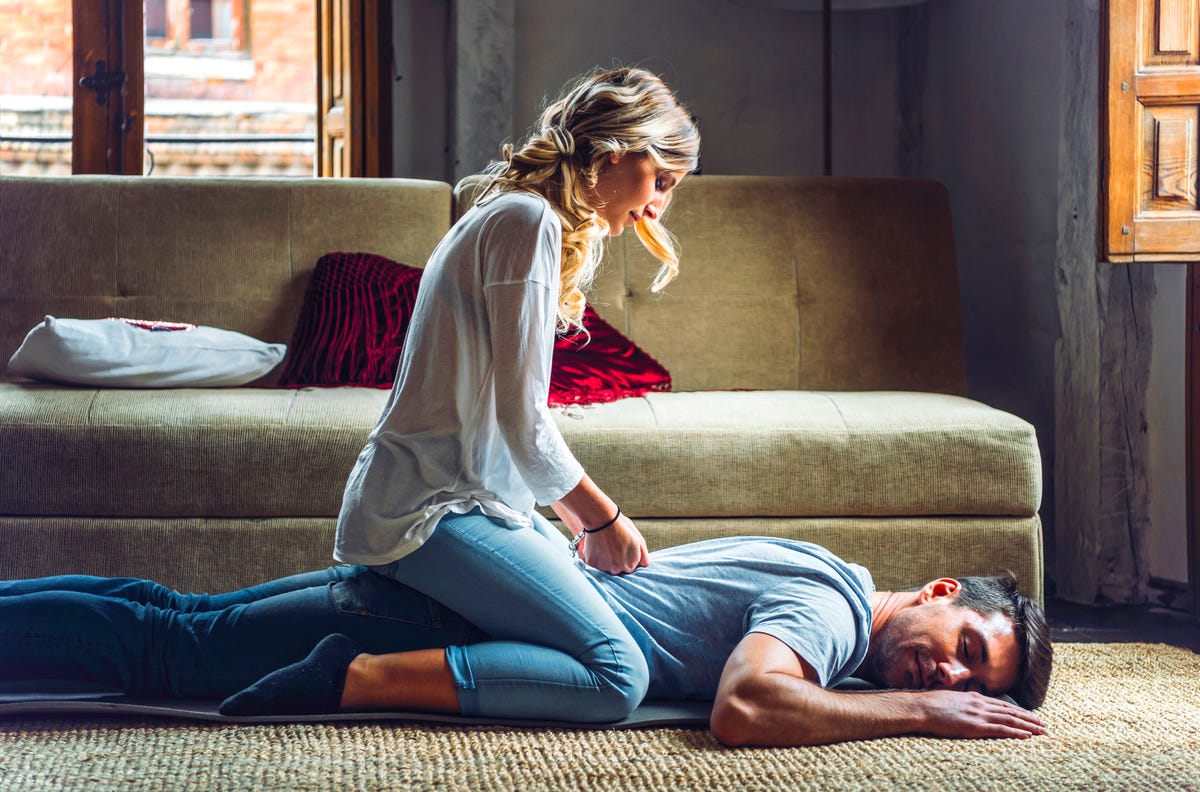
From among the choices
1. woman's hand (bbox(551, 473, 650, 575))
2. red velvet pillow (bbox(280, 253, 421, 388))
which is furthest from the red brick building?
woman's hand (bbox(551, 473, 650, 575))

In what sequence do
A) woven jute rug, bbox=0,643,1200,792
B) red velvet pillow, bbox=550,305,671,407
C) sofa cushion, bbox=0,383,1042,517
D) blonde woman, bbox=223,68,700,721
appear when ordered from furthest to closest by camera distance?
red velvet pillow, bbox=550,305,671,407 → sofa cushion, bbox=0,383,1042,517 → blonde woman, bbox=223,68,700,721 → woven jute rug, bbox=0,643,1200,792

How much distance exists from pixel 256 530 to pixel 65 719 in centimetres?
58

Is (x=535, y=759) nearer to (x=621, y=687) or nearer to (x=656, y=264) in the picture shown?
(x=621, y=687)

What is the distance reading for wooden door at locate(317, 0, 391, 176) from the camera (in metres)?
3.91

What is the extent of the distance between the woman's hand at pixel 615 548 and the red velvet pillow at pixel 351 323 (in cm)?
109

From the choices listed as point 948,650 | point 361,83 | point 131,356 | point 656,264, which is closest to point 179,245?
point 131,356

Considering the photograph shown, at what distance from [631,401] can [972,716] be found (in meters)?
1.09

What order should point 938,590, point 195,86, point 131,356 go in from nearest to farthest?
point 938,590 → point 131,356 → point 195,86

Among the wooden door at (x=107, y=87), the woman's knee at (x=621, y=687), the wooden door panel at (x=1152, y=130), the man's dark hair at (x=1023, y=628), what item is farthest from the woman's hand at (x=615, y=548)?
the wooden door at (x=107, y=87)

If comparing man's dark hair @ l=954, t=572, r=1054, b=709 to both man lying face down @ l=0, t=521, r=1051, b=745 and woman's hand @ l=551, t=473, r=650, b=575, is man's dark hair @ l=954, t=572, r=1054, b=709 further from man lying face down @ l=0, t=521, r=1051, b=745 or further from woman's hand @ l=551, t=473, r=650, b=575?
woman's hand @ l=551, t=473, r=650, b=575

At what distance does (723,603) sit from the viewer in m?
1.66

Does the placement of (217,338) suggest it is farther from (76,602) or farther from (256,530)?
(76,602)

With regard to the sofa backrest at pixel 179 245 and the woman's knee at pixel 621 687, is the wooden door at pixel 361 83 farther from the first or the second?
the woman's knee at pixel 621 687

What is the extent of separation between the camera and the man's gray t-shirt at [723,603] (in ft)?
5.25
